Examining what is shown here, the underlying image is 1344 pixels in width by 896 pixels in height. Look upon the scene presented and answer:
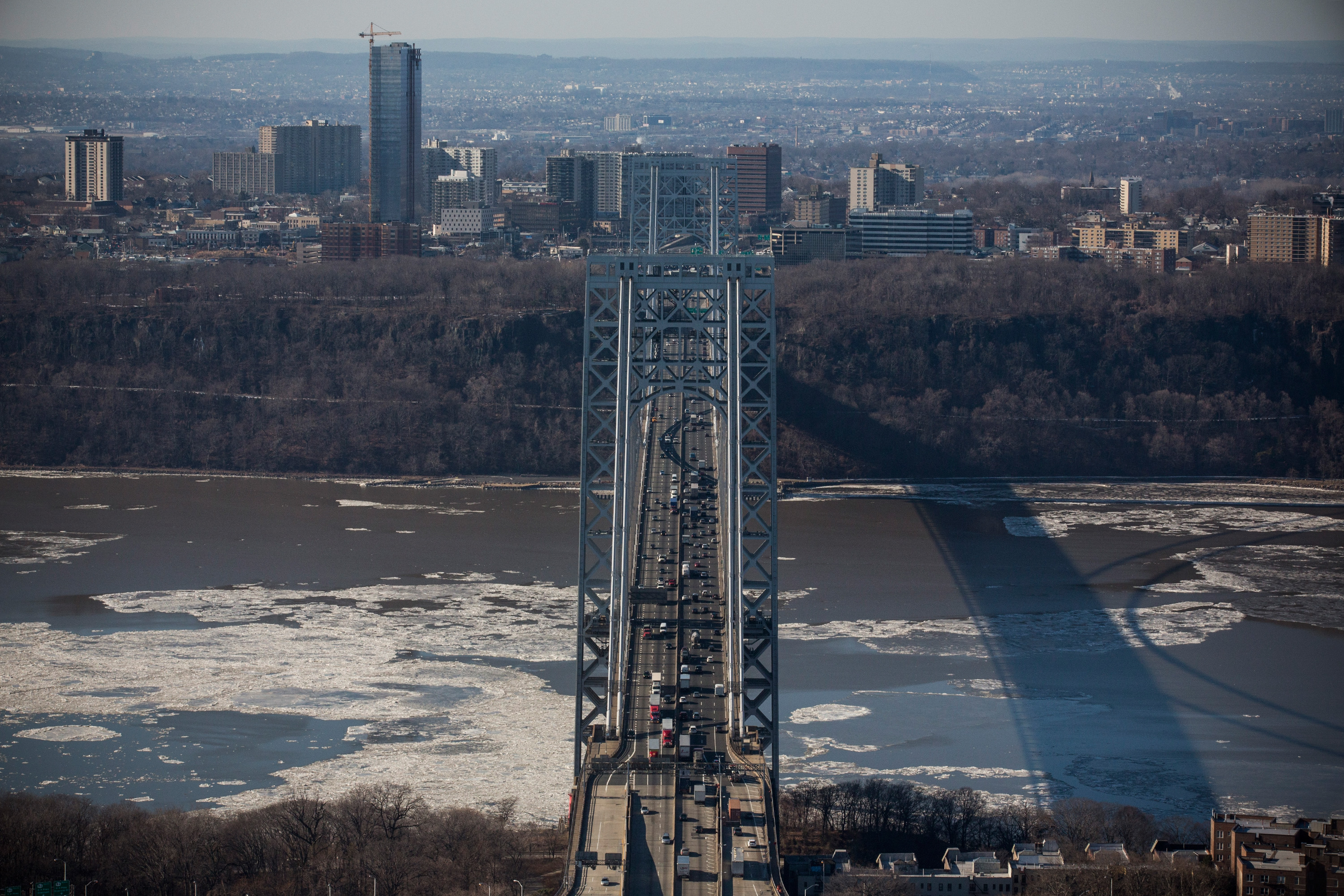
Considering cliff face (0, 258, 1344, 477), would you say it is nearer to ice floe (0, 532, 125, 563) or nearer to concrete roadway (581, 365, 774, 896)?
ice floe (0, 532, 125, 563)

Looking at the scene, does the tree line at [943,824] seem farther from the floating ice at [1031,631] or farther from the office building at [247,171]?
the office building at [247,171]

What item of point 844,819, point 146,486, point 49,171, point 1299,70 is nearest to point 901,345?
point 146,486

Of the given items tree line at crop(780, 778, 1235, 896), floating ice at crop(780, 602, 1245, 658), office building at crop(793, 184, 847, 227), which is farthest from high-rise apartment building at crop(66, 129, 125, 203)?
tree line at crop(780, 778, 1235, 896)

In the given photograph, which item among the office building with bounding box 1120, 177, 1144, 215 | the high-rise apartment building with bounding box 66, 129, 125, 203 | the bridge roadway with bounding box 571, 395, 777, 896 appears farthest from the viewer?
the office building with bounding box 1120, 177, 1144, 215

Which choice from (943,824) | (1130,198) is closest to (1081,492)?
(943,824)

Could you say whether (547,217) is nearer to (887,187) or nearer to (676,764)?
(887,187)
